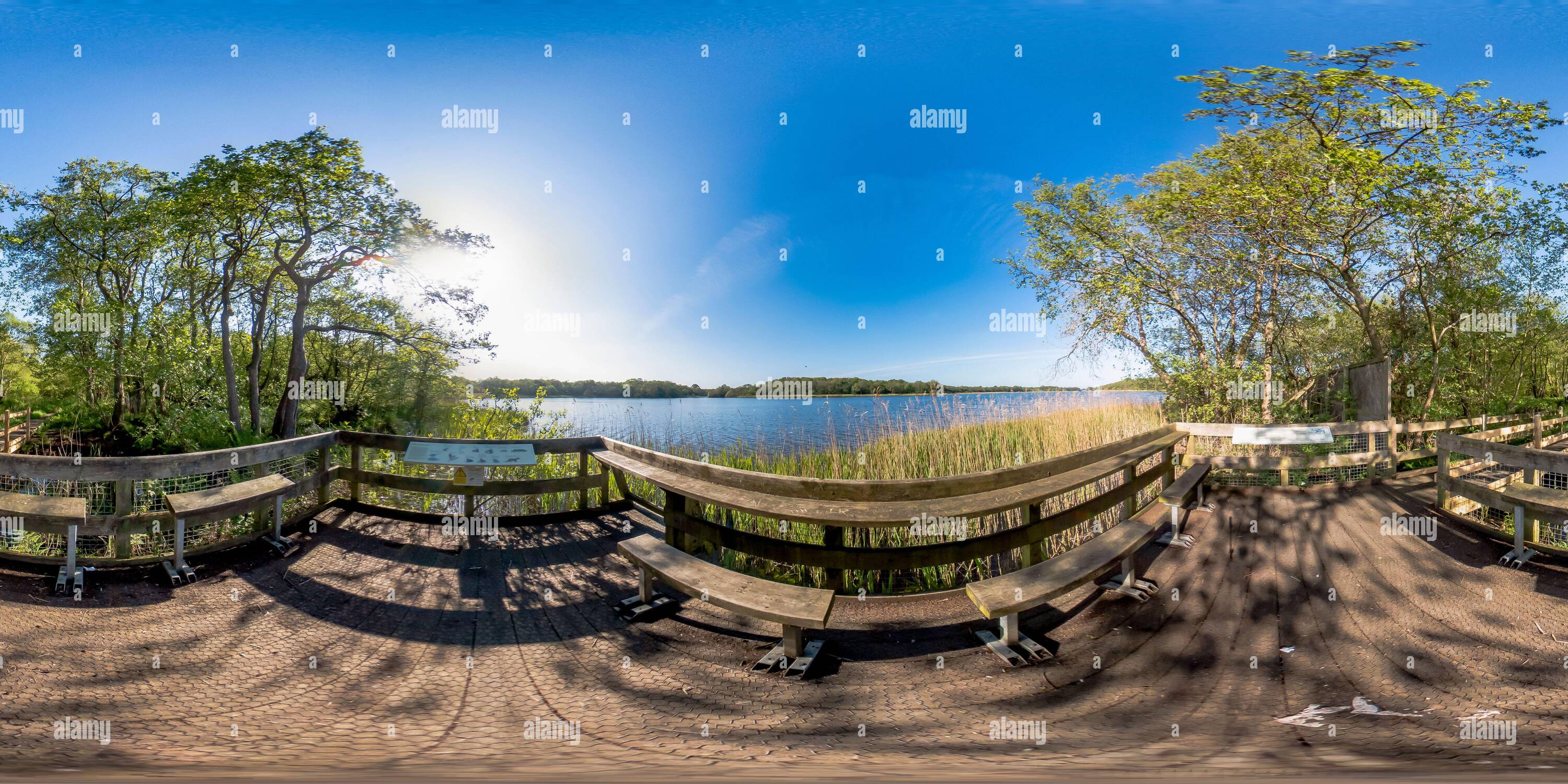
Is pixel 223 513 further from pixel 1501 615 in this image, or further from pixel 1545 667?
pixel 1501 615

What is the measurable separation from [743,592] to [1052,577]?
1.59 meters

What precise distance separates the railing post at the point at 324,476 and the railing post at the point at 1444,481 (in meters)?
10.3

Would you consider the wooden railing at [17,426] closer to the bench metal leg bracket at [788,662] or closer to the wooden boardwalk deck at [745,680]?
the wooden boardwalk deck at [745,680]

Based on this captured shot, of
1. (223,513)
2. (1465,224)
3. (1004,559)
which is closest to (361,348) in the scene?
(223,513)

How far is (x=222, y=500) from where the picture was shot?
12.7 ft

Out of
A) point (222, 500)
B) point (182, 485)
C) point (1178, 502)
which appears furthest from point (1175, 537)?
point (182, 485)

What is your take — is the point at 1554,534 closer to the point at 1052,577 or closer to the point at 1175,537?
the point at 1175,537

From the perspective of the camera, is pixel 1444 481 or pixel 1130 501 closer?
pixel 1444 481

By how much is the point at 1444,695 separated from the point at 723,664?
333 centimetres

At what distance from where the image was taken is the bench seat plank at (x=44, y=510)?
3561 mm

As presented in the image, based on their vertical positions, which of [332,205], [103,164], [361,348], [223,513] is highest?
[103,164]

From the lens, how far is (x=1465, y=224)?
27.3 feet

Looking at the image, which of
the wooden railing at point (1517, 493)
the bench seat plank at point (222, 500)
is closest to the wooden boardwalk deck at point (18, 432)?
the bench seat plank at point (222, 500)

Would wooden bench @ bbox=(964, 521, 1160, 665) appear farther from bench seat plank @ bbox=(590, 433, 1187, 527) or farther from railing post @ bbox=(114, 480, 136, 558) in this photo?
railing post @ bbox=(114, 480, 136, 558)
